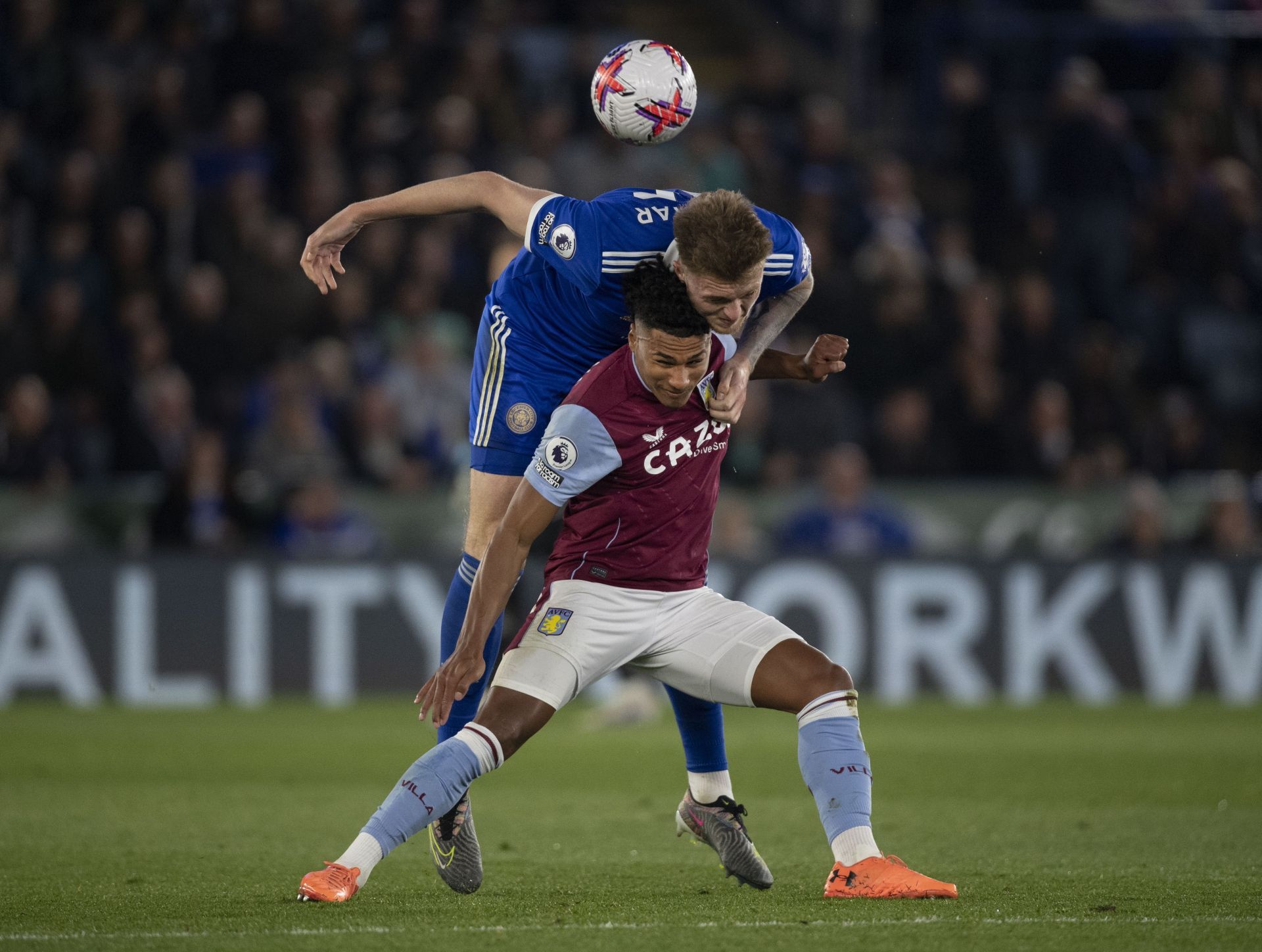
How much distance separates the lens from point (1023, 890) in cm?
563

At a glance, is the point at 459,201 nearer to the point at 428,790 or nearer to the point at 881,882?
the point at 428,790

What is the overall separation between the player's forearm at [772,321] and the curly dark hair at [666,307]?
571 millimetres

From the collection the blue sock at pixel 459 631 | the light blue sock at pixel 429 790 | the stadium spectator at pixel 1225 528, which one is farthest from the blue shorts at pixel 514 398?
the stadium spectator at pixel 1225 528

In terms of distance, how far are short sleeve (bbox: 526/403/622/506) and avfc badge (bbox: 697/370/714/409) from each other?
0.34 metres

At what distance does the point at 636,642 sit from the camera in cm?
550

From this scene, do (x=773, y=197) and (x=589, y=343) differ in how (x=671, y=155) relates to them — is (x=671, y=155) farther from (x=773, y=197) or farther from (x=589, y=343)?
(x=589, y=343)

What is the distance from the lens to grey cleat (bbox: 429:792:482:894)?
572cm

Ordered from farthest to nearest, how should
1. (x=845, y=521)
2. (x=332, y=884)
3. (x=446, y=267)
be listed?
(x=446, y=267) < (x=845, y=521) < (x=332, y=884)

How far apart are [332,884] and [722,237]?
213 centimetres

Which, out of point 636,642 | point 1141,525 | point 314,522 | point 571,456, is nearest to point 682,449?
point 571,456

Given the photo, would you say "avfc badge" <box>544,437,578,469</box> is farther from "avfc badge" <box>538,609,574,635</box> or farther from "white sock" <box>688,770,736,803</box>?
"white sock" <box>688,770,736,803</box>

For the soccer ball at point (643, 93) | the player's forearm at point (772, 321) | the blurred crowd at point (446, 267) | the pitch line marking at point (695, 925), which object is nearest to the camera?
the pitch line marking at point (695, 925)

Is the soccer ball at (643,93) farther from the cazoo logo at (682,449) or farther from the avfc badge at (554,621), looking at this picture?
the avfc badge at (554,621)

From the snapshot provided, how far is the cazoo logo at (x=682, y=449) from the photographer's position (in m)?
5.54
